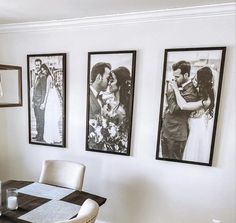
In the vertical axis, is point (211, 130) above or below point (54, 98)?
below

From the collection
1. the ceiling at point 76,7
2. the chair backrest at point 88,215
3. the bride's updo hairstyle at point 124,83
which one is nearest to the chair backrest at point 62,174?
Result: the chair backrest at point 88,215

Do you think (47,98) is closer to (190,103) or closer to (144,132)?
(144,132)

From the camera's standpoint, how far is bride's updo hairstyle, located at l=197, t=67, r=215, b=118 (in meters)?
2.11

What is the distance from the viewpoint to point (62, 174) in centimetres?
234

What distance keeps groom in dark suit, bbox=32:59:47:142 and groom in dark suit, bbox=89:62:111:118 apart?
65cm

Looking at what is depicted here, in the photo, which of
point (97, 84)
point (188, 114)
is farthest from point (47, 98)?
point (188, 114)

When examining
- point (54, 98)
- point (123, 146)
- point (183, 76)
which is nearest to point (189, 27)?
point (183, 76)

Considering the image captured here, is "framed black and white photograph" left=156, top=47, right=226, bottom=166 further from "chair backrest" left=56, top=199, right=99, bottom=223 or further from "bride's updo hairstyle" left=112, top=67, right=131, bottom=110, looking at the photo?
"chair backrest" left=56, top=199, right=99, bottom=223

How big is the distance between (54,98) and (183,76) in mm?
1534

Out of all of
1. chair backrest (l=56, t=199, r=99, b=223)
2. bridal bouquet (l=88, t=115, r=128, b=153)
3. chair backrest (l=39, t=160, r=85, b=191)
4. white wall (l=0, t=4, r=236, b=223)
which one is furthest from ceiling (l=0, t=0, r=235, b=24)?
chair backrest (l=56, t=199, r=99, b=223)

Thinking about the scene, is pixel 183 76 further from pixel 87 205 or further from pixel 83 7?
pixel 87 205

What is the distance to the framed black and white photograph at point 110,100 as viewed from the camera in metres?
2.40

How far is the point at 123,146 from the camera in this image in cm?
249

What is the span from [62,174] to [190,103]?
4.92ft
